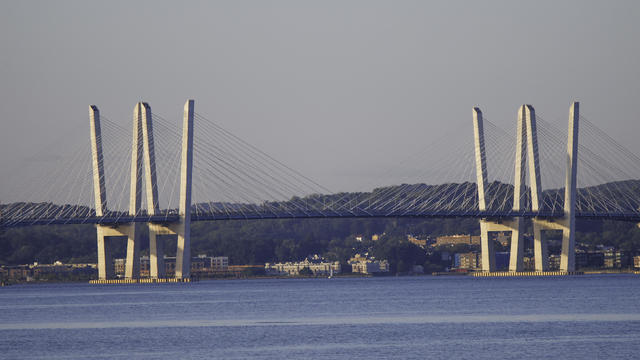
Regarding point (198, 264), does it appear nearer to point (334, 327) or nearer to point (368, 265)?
point (368, 265)

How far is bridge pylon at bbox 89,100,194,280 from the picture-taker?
7894 cm

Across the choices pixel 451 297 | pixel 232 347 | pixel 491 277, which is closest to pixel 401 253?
pixel 491 277

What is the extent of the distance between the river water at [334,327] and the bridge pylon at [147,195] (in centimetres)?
1080

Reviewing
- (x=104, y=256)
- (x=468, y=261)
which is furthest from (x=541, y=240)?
(x=468, y=261)

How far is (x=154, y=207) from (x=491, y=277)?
27.8 meters

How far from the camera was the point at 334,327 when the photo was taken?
4475 centimetres

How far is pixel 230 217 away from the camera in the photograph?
81375mm

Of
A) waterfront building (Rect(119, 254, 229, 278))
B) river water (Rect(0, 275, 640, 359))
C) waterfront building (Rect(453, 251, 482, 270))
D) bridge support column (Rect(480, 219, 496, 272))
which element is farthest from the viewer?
waterfront building (Rect(453, 251, 482, 270))

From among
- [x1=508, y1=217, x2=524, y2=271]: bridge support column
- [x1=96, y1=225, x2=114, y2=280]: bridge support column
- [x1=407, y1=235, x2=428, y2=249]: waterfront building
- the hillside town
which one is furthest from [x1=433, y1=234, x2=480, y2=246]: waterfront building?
[x1=96, y1=225, x2=114, y2=280]: bridge support column

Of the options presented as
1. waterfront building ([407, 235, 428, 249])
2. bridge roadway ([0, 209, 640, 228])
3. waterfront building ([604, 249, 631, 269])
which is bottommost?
waterfront building ([604, 249, 631, 269])

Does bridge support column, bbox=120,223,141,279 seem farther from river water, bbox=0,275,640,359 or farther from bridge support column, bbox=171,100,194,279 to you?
river water, bbox=0,275,640,359

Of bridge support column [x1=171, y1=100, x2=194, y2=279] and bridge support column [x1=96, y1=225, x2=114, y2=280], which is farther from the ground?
bridge support column [x1=171, y1=100, x2=194, y2=279]

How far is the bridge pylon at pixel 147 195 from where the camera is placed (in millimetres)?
78938

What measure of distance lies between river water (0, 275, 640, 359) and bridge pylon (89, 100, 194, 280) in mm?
10801
